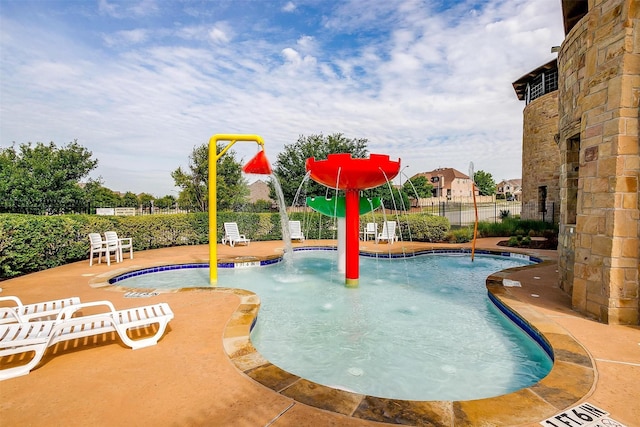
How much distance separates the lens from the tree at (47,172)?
58.7 ft

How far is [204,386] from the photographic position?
2707 mm

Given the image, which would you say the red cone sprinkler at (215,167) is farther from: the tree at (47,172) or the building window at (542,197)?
the building window at (542,197)

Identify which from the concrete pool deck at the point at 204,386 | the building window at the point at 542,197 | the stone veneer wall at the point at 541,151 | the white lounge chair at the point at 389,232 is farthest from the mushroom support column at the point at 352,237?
the building window at the point at 542,197

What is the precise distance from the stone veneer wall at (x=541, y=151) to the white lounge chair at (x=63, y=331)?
802 inches

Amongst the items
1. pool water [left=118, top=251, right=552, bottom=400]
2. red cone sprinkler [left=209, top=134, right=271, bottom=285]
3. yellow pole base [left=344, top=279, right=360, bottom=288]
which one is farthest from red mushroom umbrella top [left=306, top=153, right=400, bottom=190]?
pool water [left=118, top=251, right=552, bottom=400]

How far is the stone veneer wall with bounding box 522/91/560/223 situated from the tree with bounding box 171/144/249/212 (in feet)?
66.7

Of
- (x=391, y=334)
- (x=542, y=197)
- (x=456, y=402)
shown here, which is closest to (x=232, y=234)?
(x=391, y=334)

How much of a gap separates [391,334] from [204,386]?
2.88 meters

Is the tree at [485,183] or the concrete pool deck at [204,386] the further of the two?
the tree at [485,183]

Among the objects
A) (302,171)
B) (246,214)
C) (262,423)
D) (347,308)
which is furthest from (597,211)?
(302,171)

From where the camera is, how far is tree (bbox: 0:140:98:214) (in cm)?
1789

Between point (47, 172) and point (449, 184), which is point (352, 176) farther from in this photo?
point (449, 184)

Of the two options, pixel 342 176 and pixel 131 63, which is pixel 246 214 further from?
pixel 342 176

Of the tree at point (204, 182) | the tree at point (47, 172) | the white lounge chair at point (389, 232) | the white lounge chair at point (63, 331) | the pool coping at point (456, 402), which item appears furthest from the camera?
the tree at point (204, 182)
